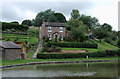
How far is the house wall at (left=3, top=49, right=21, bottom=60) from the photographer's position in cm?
3453

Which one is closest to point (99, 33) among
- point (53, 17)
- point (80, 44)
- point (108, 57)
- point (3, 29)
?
point (80, 44)

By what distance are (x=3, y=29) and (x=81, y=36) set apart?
34587 mm

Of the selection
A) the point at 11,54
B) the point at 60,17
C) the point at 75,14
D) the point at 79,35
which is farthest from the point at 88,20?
the point at 11,54

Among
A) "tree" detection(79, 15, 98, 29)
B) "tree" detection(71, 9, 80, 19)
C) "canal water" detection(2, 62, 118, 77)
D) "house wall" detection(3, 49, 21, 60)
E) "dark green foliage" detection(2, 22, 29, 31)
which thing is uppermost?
"tree" detection(71, 9, 80, 19)

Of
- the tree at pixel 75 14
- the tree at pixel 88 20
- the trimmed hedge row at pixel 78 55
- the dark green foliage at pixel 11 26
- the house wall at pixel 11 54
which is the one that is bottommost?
the trimmed hedge row at pixel 78 55

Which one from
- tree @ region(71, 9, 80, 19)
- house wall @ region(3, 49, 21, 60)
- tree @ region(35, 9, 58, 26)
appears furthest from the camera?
tree @ region(35, 9, 58, 26)

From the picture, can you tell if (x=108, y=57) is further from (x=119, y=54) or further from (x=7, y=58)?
(x=7, y=58)

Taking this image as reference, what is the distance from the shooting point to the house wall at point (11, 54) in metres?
34.5

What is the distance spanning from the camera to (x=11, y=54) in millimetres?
35719

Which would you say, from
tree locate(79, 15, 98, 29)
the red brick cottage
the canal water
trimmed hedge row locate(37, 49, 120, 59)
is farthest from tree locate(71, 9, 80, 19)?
the canal water

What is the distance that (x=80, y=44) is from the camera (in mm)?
49344

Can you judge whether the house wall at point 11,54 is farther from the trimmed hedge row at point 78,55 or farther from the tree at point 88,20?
the tree at point 88,20

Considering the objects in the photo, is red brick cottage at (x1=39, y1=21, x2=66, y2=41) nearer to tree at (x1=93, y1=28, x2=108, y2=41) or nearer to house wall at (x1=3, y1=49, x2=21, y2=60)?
tree at (x1=93, y1=28, x2=108, y2=41)

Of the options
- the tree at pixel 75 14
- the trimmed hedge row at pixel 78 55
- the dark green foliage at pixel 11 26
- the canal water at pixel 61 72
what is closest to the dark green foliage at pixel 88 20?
the tree at pixel 75 14
